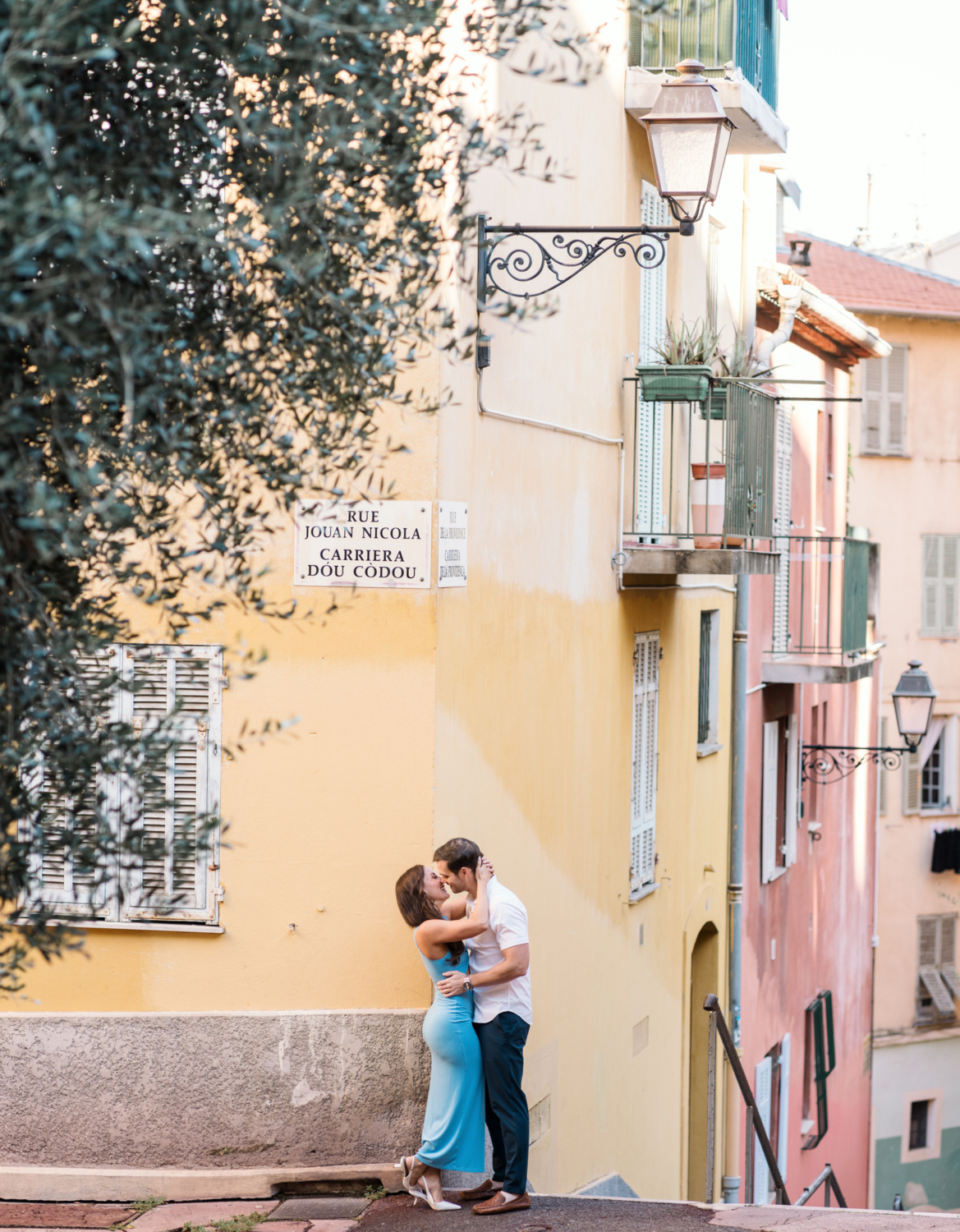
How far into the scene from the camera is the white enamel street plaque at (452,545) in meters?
7.60

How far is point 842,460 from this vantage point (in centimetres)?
2194

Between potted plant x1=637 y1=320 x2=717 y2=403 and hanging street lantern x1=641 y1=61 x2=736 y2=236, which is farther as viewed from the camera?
potted plant x1=637 y1=320 x2=717 y2=403

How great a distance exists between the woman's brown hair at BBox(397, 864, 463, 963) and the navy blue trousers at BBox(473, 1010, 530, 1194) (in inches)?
15.5

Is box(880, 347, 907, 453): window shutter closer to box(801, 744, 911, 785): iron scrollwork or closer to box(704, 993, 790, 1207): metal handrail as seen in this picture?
box(801, 744, 911, 785): iron scrollwork

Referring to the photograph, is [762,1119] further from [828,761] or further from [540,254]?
[540,254]

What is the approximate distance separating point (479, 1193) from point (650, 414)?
6.20 metres

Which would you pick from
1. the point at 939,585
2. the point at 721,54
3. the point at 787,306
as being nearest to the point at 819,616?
the point at 787,306

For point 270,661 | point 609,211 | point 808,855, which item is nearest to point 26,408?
point 270,661

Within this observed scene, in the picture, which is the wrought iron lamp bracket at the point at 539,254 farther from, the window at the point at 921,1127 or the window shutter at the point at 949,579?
the window at the point at 921,1127

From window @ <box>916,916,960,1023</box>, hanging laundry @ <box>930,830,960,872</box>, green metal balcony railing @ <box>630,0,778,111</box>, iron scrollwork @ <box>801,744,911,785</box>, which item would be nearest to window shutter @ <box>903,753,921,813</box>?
hanging laundry @ <box>930,830,960,872</box>

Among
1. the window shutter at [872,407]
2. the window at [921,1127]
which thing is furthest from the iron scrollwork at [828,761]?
the window at [921,1127]

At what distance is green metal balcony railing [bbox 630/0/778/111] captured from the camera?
11430mm

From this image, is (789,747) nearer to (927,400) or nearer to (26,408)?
(927,400)

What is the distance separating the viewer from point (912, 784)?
29.0m
